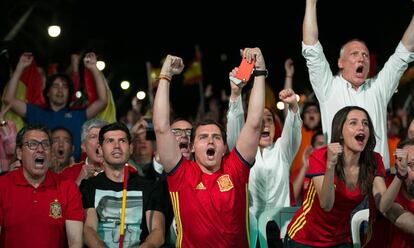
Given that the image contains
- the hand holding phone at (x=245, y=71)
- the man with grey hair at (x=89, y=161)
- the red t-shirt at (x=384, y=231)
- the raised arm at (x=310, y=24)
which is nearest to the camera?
the hand holding phone at (x=245, y=71)

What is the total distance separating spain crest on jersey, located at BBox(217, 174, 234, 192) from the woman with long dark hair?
0.73 meters

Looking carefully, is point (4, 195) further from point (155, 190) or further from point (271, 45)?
point (271, 45)

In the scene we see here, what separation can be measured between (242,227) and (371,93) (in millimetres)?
2261

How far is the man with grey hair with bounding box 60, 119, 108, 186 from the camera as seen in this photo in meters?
10.9

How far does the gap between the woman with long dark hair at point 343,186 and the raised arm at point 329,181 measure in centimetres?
1

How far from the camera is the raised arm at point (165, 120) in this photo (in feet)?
30.2

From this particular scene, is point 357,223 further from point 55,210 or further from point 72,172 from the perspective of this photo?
point 72,172

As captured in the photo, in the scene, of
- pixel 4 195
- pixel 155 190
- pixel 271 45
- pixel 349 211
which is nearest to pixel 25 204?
pixel 4 195

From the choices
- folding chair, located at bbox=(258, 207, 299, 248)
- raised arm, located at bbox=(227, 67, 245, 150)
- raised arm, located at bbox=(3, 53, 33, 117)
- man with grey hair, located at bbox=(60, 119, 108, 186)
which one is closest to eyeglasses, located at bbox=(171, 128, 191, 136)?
raised arm, located at bbox=(227, 67, 245, 150)

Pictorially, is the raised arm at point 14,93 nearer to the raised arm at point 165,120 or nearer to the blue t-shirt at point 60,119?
the blue t-shirt at point 60,119

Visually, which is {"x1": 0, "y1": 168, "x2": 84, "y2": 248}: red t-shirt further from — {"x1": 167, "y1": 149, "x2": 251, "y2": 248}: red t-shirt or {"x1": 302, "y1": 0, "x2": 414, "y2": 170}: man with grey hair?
{"x1": 302, "y1": 0, "x2": 414, "y2": 170}: man with grey hair

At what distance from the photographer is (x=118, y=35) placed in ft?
121

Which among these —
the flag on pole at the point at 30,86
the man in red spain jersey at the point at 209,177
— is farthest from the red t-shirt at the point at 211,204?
the flag on pole at the point at 30,86

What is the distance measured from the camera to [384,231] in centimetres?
981
